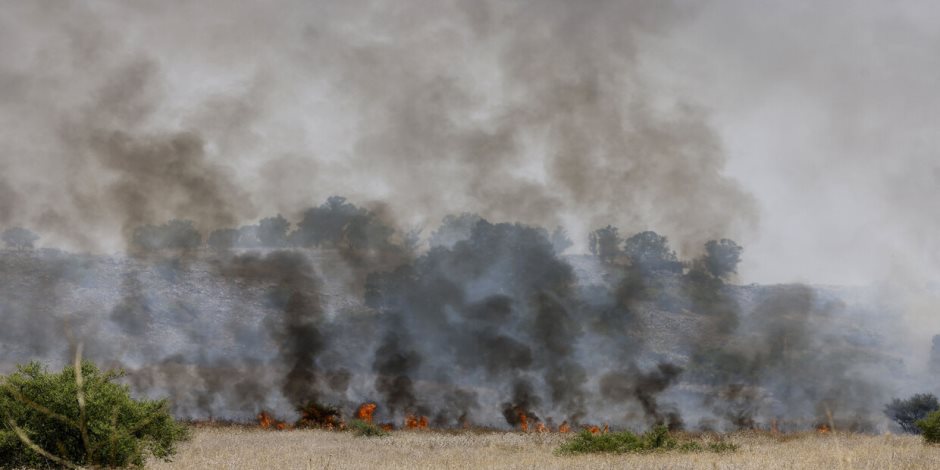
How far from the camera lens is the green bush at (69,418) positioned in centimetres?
1433

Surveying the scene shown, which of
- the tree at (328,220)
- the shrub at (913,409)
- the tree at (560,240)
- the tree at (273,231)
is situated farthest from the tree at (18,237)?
the shrub at (913,409)

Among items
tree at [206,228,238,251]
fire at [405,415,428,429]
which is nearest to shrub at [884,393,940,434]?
fire at [405,415,428,429]

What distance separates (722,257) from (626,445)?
4750cm

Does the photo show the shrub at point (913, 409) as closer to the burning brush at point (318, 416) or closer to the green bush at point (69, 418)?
the burning brush at point (318, 416)

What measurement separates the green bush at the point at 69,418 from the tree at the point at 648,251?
198 feet

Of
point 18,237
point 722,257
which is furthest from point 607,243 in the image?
point 18,237

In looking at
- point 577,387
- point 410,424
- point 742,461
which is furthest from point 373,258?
point 742,461

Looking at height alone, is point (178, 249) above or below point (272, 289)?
above

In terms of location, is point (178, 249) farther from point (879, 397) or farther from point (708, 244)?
point (879, 397)

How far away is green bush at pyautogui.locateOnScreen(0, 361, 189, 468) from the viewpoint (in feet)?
47.0

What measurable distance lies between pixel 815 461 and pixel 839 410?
1623 inches

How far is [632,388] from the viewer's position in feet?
179

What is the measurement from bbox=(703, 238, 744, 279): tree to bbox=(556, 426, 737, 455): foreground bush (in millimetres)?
43927

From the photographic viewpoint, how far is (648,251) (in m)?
73.9
